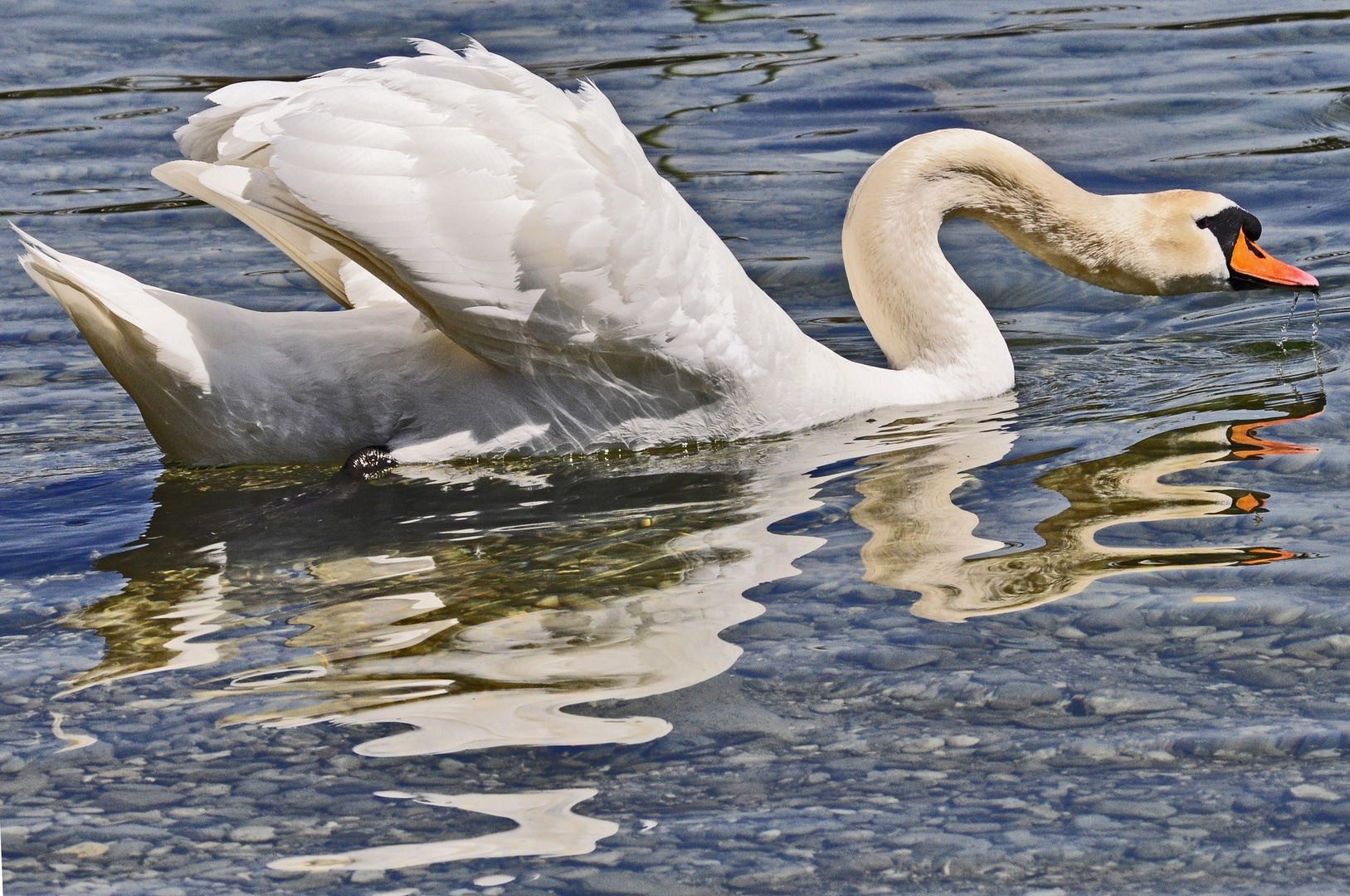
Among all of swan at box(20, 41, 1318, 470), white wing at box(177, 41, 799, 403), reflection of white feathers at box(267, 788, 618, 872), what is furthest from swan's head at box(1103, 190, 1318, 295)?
reflection of white feathers at box(267, 788, 618, 872)

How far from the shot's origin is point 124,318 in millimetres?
4891

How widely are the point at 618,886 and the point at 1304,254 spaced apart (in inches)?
225

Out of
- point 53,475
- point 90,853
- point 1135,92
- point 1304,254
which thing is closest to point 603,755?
point 90,853

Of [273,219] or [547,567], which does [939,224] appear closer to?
[273,219]

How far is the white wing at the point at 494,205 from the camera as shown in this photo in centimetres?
467

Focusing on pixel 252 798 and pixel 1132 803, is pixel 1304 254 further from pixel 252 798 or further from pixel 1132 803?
pixel 252 798

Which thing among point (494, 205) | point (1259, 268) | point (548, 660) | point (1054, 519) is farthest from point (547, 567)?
point (1259, 268)

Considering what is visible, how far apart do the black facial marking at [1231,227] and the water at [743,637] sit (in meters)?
0.39

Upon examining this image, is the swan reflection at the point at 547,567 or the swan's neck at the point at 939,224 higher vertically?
the swan's neck at the point at 939,224

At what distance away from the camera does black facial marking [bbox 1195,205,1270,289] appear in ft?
20.7

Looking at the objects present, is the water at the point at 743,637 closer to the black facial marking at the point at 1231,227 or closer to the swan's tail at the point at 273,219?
the black facial marking at the point at 1231,227

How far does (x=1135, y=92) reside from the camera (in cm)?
1062

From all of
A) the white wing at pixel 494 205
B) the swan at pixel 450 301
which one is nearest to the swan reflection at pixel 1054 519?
the swan at pixel 450 301

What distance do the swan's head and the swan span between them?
3.87 ft
